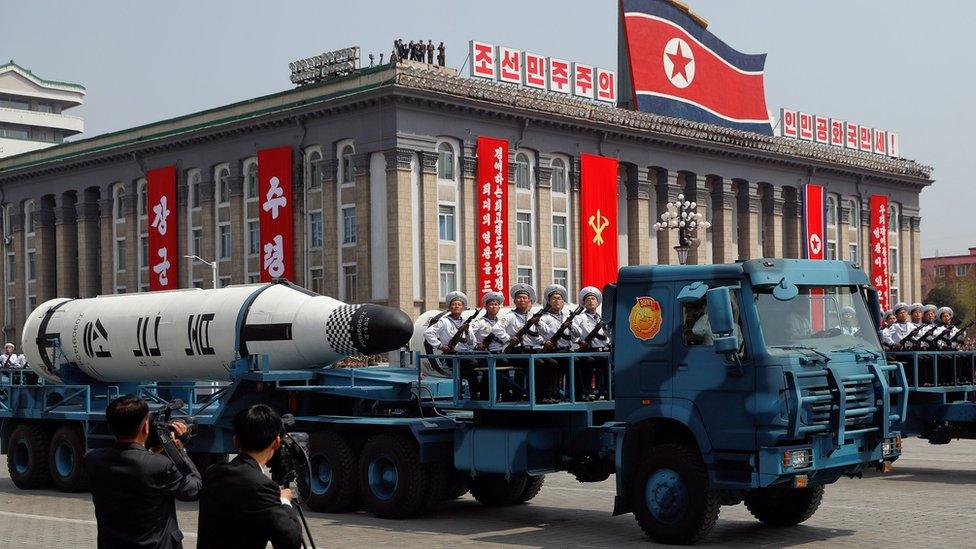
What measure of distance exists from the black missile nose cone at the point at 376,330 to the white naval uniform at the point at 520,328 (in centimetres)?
291

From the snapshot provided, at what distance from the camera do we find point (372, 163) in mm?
57812

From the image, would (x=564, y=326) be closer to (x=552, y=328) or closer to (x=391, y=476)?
(x=552, y=328)

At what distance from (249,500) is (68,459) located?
16.4 meters

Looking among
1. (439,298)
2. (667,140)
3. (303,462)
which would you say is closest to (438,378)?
(303,462)

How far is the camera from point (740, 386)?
1347 centimetres

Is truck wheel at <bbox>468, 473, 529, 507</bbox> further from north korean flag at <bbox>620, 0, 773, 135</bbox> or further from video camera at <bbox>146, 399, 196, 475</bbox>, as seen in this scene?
north korean flag at <bbox>620, 0, 773, 135</bbox>

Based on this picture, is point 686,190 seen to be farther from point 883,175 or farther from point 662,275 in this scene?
point 662,275

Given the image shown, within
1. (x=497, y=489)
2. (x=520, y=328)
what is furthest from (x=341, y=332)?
(x=520, y=328)

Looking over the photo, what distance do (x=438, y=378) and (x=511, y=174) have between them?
147 feet

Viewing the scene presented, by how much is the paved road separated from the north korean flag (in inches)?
1896

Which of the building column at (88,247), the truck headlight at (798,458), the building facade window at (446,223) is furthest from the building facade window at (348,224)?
the truck headlight at (798,458)

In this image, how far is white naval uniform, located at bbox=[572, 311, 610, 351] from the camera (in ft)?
53.4

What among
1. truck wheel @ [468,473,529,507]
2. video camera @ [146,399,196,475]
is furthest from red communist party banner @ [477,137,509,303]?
video camera @ [146,399,196,475]

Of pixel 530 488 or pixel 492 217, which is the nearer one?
pixel 530 488
